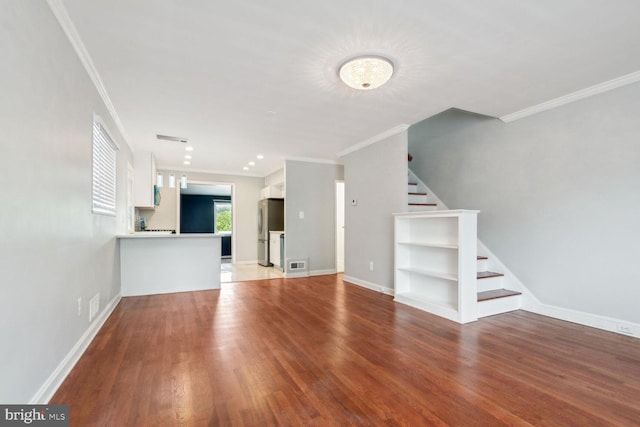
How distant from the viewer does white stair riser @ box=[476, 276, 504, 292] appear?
3.64m

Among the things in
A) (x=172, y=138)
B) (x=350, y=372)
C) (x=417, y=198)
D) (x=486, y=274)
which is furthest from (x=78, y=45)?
(x=486, y=274)

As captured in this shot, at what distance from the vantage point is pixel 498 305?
11.3 feet

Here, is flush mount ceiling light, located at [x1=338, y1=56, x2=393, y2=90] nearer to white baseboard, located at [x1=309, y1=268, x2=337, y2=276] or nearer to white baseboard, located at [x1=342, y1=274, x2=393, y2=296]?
white baseboard, located at [x1=342, y1=274, x2=393, y2=296]

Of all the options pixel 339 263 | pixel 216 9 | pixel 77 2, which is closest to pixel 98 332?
pixel 77 2

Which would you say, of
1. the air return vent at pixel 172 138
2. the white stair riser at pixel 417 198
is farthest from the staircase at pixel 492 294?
the air return vent at pixel 172 138

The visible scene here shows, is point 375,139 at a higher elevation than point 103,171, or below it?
higher

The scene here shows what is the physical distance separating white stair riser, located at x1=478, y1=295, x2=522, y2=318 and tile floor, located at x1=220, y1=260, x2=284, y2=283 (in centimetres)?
367

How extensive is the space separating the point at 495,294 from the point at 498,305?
14 cm

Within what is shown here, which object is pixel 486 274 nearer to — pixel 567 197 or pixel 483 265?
pixel 483 265

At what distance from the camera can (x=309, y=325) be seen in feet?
10.1

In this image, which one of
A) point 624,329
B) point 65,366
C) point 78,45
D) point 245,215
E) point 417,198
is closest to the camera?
point 65,366

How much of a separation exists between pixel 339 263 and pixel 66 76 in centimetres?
620

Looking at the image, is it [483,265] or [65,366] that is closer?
[65,366]

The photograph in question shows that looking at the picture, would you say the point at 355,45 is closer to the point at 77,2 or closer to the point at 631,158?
the point at 77,2
